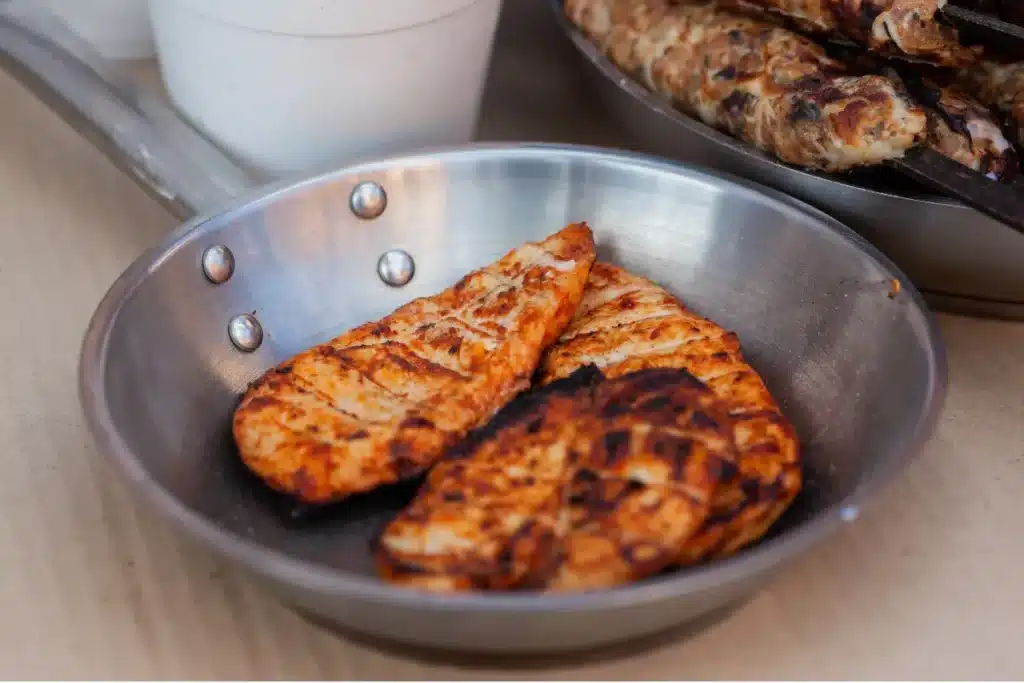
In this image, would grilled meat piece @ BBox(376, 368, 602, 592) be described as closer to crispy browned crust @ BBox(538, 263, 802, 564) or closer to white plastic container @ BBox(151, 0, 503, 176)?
crispy browned crust @ BBox(538, 263, 802, 564)

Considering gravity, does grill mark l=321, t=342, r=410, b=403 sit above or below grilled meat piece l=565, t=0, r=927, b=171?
below

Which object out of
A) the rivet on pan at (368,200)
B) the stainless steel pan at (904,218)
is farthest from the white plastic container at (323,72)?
the stainless steel pan at (904,218)

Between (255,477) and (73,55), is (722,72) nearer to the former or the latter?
(255,477)

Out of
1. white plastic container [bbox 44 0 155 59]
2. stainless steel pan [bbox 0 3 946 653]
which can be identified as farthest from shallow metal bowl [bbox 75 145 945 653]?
white plastic container [bbox 44 0 155 59]

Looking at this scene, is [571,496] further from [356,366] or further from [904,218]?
[904,218]

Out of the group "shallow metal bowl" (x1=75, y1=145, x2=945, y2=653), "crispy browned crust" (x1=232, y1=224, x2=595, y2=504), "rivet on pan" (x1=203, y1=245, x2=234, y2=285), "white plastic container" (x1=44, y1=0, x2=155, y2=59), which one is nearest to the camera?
"shallow metal bowl" (x1=75, y1=145, x2=945, y2=653)

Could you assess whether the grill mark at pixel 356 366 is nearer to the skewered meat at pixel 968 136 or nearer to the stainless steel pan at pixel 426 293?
the stainless steel pan at pixel 426 293

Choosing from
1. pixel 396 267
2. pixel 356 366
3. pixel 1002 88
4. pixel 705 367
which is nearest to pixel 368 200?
pixel 396 267
